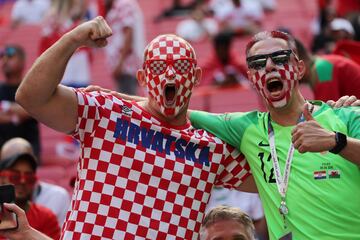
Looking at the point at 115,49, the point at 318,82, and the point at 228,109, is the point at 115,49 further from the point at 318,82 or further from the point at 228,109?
the point at 318,82

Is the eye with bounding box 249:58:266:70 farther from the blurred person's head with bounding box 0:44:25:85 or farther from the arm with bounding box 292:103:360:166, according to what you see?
the blurred person's head with bounding box 0:44:25:85

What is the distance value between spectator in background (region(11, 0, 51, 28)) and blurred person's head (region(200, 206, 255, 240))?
35.4ft

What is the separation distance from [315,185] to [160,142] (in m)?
0.89

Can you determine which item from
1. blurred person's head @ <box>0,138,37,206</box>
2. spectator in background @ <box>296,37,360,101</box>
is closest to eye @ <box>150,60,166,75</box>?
spectator in background @ <box>296,37,360,101</box>

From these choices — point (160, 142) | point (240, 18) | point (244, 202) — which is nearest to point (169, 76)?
point (160, 142)

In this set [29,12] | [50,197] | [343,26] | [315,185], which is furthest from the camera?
[29,12]

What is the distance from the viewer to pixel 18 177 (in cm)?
884

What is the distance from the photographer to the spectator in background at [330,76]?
27.7 ft

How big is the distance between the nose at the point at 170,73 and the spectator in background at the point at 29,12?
10.9 m

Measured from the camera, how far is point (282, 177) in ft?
19.5

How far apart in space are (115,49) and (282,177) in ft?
25.8

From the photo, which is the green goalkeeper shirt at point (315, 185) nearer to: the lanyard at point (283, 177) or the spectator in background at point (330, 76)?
the lanyard at point (283, 177)

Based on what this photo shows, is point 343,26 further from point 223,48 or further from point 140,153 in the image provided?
point 140,153

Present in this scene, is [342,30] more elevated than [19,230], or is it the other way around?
[19,230]
